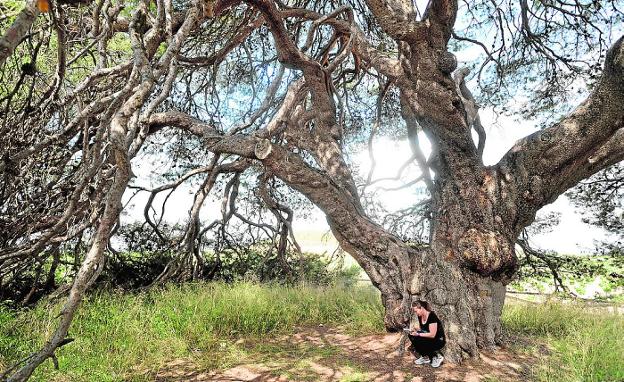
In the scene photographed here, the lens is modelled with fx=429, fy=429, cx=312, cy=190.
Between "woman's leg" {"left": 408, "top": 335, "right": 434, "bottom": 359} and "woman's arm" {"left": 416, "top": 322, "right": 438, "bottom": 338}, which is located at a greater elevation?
"woman's arm" {"left": 416, "top": 322, "right": 438, "bottom": 338}

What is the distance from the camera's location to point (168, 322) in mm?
5102

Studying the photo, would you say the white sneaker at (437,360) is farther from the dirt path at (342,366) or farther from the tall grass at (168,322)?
the tall grass at (168,322)

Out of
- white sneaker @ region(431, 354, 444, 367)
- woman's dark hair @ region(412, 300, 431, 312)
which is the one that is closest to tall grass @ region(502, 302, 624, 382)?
Result: white sneaker @ region(431, 354, 444, 367)

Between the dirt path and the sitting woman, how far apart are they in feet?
0.38

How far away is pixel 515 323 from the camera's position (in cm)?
579

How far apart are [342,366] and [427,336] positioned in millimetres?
903

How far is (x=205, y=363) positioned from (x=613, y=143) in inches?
189

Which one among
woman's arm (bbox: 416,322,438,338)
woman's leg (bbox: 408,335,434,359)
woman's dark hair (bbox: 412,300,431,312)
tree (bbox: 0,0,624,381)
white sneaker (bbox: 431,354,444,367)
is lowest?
white sneaker (bbox: 431,354,444,367)

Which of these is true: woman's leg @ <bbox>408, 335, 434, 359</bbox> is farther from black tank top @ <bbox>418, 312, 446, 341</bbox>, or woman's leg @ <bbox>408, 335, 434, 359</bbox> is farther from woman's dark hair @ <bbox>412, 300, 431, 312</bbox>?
woman's dark hair @ <bbox>412, 300, 431, 312</bbox>

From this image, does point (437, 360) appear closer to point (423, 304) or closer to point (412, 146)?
point (423, 304)

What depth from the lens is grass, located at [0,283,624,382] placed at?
390 centimetres

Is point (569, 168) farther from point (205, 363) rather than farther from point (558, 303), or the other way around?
point (205, 363)

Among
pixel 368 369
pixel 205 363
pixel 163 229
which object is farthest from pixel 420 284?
pixel 163 229

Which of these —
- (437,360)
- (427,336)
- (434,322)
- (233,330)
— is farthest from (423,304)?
(233,330)
